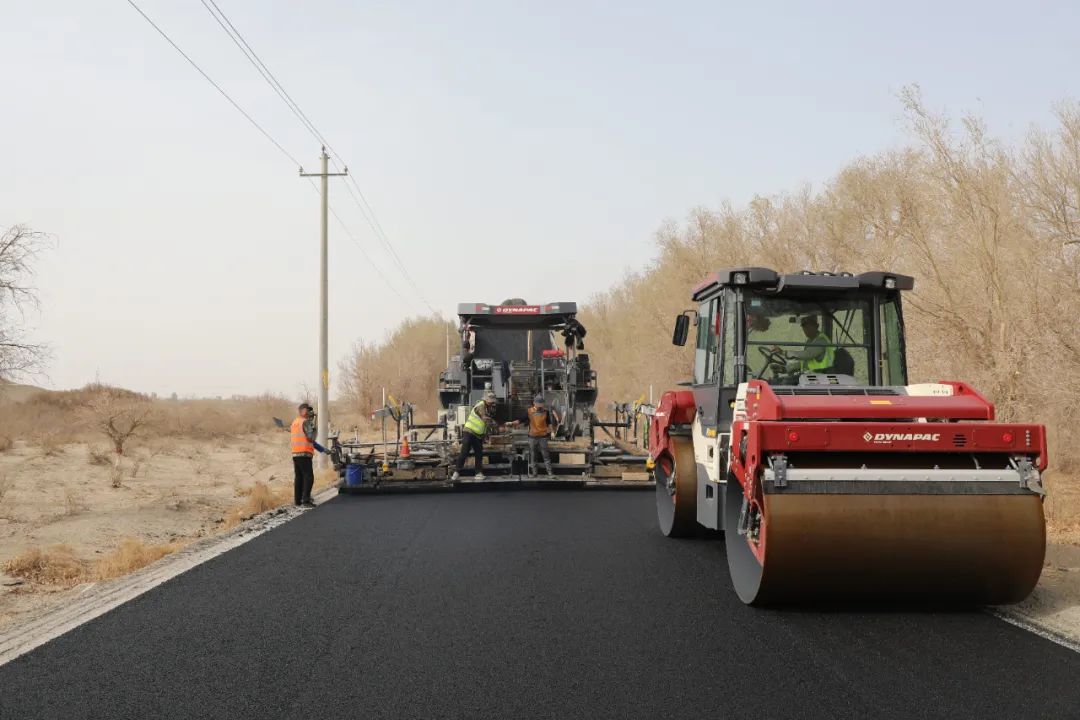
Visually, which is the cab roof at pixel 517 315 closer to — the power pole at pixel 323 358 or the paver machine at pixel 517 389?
the paver machine at pixel 517 389

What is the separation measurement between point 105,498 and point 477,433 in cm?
767

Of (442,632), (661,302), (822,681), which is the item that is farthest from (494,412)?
(661,302)

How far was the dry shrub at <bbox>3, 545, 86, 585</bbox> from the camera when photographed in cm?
1053

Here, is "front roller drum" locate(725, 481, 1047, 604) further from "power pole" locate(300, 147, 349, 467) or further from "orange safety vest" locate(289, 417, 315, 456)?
"power pole" locate(300, 147, 349, 467)

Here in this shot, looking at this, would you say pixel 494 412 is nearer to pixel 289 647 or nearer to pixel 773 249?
pixel 289 647

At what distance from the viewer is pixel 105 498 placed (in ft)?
63.7

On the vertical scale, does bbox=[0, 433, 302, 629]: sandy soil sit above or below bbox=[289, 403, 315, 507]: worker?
below

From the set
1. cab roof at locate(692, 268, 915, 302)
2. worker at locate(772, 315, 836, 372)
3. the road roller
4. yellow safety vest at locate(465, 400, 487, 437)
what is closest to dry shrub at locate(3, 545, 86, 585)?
yellow safety vest at locate(465, 400, 487, 437)

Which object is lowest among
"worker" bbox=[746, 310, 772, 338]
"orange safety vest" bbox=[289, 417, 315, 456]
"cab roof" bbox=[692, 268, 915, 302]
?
"orange safety vest" bbox=[289, 417, 315, 456]

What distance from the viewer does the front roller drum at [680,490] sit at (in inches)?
397

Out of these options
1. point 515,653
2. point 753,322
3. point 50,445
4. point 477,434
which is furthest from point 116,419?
point 515,653

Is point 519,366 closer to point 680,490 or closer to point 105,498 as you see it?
point 105,498

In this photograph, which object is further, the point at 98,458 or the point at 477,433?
the point at 98,458

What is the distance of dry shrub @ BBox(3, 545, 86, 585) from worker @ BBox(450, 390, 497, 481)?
21.5ft
